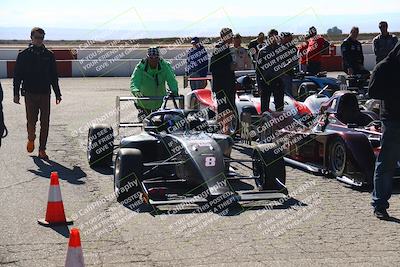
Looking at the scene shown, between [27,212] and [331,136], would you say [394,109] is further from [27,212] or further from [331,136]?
[27,212]

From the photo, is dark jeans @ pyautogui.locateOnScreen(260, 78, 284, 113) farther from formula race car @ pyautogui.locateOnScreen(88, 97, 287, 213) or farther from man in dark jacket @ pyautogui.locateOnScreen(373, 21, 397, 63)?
man in dark jacket @ pyautogui.locateOnScreen(373, 21, 397, 63)

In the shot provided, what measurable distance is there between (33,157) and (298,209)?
5066 millimetres

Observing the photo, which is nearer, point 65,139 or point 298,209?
point 298,209

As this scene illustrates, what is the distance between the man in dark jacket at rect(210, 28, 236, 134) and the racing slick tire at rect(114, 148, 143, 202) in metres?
4.59

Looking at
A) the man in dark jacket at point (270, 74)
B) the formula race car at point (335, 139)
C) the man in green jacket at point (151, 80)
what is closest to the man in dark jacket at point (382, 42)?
the man in dark jacket at point (270, 74)

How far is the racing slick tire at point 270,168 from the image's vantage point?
8.92m

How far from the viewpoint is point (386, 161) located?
798 cm

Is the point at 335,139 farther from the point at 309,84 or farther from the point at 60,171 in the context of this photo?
the point at 309,84

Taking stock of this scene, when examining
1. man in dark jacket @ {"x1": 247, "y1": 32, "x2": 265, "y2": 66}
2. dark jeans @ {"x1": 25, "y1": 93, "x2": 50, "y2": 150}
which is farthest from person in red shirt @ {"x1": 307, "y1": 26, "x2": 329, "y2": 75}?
dark jeans @ {"x1": 25, "y1": 93, "x2": 50, "y2": 150}

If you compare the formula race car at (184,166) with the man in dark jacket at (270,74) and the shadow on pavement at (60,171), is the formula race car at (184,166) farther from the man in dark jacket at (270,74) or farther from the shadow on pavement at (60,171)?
the man in dark jacket at (270,74)

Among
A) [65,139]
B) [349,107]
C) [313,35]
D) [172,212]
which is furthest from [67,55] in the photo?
[172,212]

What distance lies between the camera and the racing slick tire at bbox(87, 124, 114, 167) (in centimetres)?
1111

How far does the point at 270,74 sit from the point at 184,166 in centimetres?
490

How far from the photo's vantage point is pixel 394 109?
7898mm
